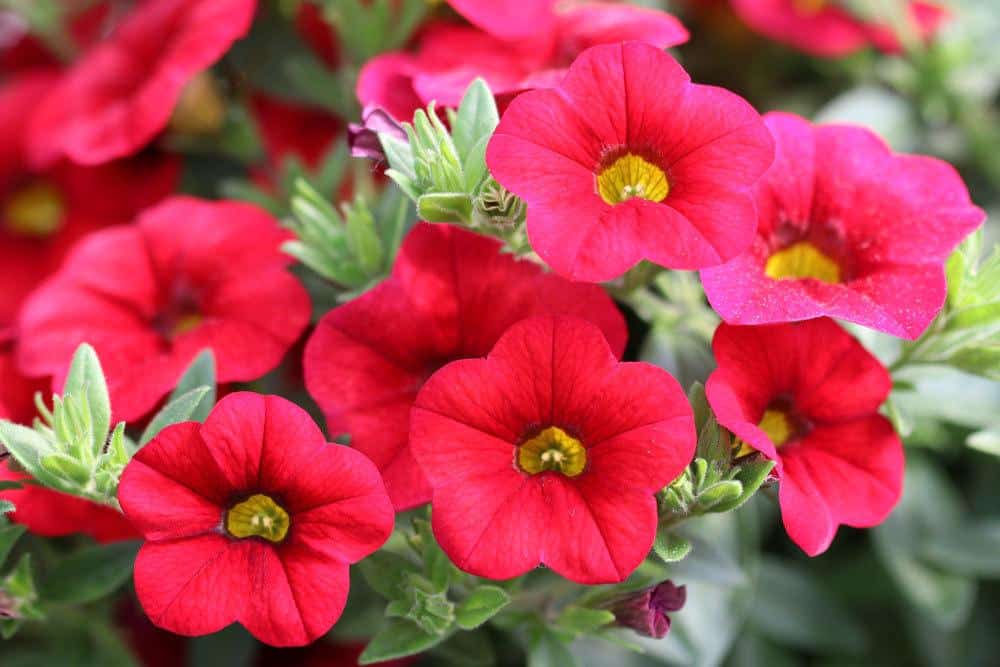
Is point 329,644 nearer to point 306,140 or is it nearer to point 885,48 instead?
point 306,140

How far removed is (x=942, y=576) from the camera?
101 cm

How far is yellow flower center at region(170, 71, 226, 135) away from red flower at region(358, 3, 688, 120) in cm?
26

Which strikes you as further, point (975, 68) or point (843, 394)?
point (975, 68)

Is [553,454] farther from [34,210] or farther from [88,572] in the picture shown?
[34,210]

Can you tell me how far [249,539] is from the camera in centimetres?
61

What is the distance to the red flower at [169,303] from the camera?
2.49ft

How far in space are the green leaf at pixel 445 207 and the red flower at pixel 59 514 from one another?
32cm

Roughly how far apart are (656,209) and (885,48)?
2.10 feet

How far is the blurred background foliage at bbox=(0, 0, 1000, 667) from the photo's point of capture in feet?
2.72

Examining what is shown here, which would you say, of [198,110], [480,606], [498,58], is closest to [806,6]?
[498,58]

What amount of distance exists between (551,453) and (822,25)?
70 centimetres

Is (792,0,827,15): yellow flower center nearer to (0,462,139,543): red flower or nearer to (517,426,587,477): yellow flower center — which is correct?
(517,426,587,477): yellow flower center

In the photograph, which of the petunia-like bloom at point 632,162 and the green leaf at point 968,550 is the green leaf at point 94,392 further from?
the green leaf at point 968,550

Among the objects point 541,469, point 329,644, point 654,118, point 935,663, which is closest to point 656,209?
point 654,118
